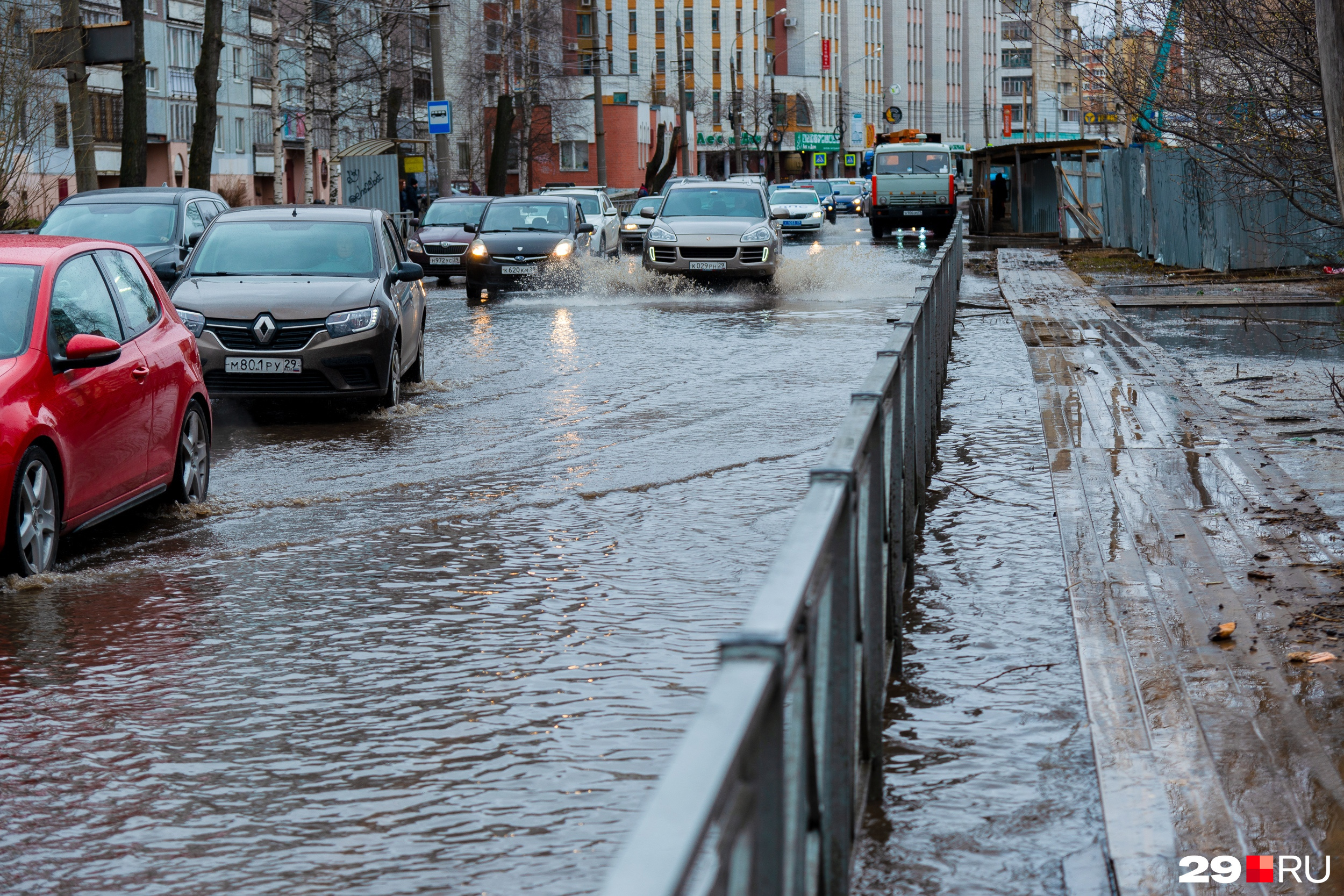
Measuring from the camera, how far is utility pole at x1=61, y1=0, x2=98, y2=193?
23766 millimetres

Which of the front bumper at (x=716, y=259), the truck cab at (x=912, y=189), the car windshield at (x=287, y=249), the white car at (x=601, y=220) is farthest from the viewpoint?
the truck cab at (x=912, y=189)

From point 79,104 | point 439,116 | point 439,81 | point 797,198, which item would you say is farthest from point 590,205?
point 797,198

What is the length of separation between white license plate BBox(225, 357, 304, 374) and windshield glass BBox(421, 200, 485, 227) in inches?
806

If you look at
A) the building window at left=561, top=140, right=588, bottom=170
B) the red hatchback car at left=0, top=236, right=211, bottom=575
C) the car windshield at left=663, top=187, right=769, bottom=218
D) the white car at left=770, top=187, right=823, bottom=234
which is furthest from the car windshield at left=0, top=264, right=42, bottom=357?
the building window at left=561, top=140, right=588, bottom=170

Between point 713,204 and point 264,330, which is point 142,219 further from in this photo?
point 713,204

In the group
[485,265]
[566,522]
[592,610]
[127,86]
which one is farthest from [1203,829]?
[127,86]

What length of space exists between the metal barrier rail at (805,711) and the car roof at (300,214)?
376 inches

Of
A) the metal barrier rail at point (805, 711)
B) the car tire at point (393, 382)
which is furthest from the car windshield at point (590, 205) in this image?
the metal barrier rail at point (805, 711)

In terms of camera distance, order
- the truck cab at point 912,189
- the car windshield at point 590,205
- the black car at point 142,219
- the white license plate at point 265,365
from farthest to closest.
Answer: the truck cab at point 912,189 → the car windshield at point 590,205 → the black car at point 142,219 → the white license plate at point 265,365

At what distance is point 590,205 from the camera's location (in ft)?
125

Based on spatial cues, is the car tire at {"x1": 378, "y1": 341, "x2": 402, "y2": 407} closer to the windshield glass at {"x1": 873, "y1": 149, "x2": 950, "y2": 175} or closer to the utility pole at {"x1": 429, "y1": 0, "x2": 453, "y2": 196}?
the utility pole at {"x1": 429, "y1": 0, "x2": 453, "y2": 196}

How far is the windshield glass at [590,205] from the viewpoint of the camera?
3747 cm

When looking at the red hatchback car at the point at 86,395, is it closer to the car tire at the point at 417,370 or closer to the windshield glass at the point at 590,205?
the car tire at the point at 417,370

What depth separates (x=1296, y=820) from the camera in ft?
14.8
